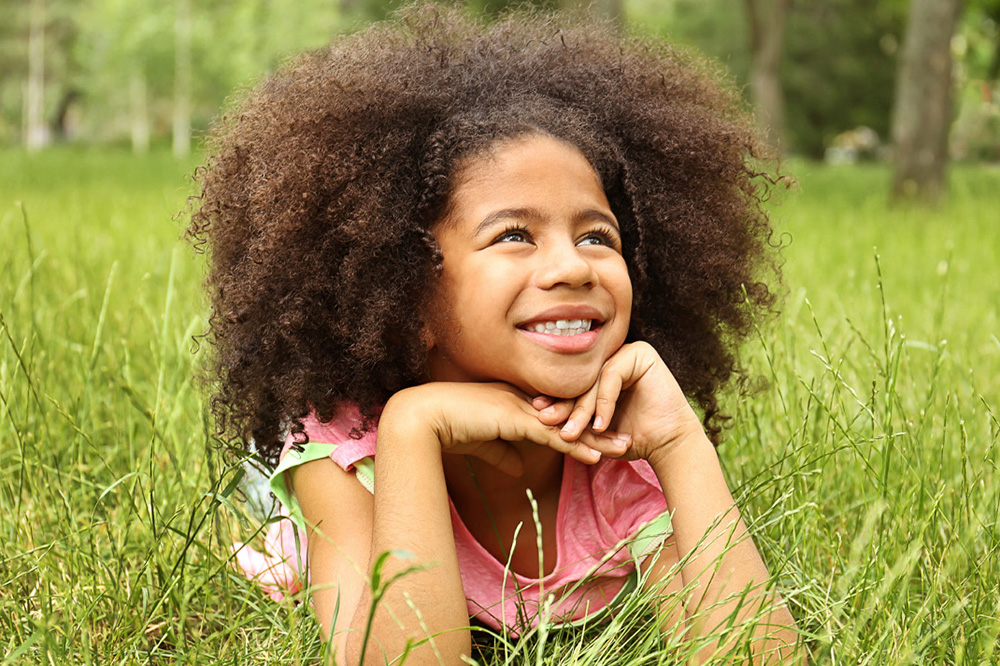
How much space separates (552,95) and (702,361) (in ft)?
2.06

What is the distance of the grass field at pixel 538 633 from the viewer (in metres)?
1.74

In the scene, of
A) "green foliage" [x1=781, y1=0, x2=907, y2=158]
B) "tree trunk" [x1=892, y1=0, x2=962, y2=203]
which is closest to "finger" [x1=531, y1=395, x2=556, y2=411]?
"tree trunk" [x1=892, y1=0, x2=962, y2=203]

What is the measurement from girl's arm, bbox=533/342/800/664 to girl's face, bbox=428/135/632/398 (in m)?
0.05

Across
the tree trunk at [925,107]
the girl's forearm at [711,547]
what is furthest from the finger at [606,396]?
the tree trunk at [925,107]

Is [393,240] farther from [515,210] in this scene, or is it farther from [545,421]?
[545,421]

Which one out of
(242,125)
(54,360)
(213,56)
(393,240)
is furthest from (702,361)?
(213,56)

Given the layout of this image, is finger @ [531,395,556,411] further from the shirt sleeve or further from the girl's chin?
the shirt sleeve

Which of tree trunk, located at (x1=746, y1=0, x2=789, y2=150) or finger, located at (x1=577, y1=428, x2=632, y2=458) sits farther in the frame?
tree trunk, located at (x1=746, y1=0, x2=789, y2=150)

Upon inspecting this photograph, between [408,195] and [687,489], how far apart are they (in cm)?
72

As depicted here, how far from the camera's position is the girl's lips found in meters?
1.80

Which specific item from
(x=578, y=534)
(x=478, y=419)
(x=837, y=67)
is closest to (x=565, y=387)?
(x=478, y=419)

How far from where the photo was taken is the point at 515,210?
1.83 metres

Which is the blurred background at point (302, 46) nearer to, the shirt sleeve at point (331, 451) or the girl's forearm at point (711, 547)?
the shirt sleeve at point (331, 451)

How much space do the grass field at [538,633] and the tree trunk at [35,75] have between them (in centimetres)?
3980
